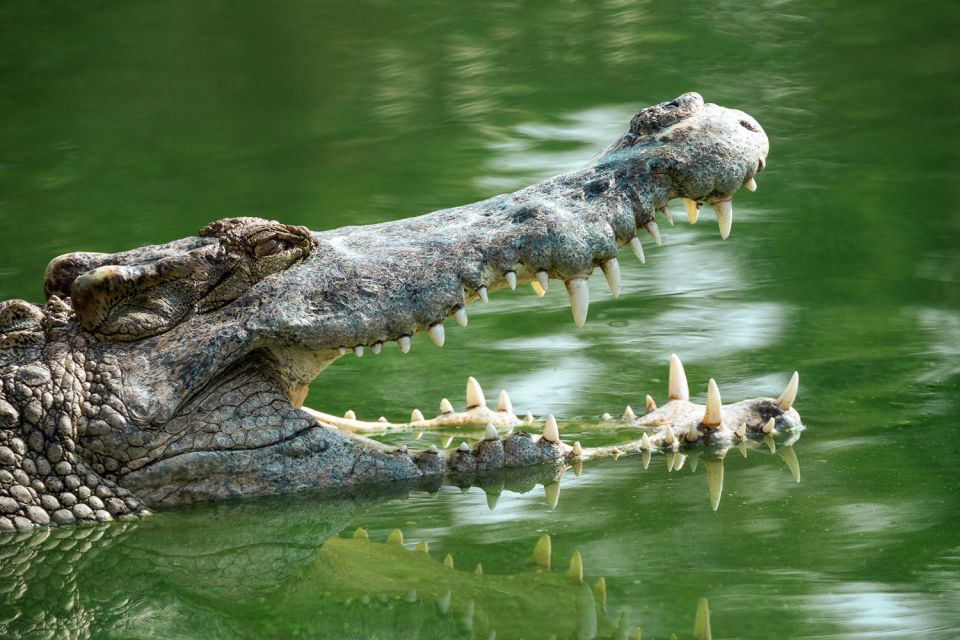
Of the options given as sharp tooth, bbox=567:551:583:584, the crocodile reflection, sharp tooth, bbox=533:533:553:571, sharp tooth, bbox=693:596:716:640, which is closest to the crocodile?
the crocodile reflection

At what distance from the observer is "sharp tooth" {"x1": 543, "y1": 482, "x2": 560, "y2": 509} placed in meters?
4.46

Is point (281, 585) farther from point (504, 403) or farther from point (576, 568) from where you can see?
point (504, 403)

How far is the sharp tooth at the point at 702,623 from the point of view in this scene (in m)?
3.26

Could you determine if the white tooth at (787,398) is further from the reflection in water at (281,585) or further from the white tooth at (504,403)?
the reflection in water at (281,585)

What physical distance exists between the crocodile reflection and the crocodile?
11 centimetres

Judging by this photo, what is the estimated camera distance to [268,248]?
4.82 meters

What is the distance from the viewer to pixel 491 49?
13273 millimetres

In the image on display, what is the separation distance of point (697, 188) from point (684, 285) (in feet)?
7.40

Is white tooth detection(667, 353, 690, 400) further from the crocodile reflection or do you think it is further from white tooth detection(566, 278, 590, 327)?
white tooth detection(566, 278, 590, 327)

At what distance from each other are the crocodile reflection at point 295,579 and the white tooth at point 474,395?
71 cm

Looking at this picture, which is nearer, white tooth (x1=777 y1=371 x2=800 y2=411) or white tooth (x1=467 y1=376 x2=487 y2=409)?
white tooth (x1=777 y1=371 x2=800 y2=411)

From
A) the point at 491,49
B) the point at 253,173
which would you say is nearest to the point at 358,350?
the point at 253,173

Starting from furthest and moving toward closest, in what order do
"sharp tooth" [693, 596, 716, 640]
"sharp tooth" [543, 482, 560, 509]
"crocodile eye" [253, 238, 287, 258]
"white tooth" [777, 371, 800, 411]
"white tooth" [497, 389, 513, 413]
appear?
"white tooth" [497, 389, 513, 413], "white tooth" [777, 371, 800, 411], "crocodile eye" [253, 238, 287, 258], "sharp tooth" [543, 482, 560, 509], "sharp tooth" [693, 596, 716, 640]

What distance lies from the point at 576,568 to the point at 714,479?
0.88 metres
